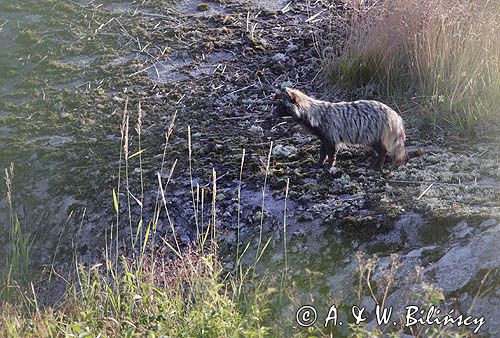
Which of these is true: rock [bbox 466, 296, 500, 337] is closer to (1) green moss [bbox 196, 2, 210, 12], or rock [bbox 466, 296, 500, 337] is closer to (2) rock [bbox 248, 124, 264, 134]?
(2) rock [bbox 248, 124, 264, 134]

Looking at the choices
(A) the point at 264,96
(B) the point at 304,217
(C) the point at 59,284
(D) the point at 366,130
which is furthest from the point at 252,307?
(A) the point at 264,96

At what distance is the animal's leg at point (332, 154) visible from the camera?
644 cm

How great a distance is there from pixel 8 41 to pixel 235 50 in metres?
2.72

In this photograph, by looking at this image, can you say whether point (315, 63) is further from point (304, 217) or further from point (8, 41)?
point (8, 41)

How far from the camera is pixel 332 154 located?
648 centimetres

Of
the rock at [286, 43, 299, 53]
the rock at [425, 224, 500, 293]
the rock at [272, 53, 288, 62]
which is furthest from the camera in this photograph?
the rock at [286, 43, 299, 53]

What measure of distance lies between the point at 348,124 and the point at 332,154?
293 mm

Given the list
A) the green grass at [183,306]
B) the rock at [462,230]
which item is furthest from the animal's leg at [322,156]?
the rock at [462,230]

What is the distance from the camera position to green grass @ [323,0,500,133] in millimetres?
6879

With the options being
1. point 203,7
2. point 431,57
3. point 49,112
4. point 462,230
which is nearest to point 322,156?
point 431,57

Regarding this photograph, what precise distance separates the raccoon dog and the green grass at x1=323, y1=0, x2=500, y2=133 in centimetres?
70

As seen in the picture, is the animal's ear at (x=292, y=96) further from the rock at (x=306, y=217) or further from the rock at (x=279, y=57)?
the rock at (x=279, y=57)

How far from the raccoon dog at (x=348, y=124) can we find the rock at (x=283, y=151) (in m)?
0.24

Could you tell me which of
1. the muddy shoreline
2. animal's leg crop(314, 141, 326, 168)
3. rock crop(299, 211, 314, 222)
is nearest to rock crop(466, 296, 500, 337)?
the muddy shoreline
